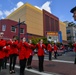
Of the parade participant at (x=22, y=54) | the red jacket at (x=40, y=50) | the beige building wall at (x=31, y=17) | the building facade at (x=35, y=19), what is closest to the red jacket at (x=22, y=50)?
the parade participant at (x=22, y=54)

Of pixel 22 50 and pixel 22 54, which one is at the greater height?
pixel 22 50

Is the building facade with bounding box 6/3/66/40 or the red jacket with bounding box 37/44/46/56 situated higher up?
the building facade with bounding box 6/3/66/40

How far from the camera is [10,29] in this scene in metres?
49.8

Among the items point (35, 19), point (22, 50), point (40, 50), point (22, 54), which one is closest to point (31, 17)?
point (35, 19)

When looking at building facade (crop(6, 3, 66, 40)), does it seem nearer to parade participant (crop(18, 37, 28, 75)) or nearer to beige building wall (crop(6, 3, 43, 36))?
beige building wall (crop(6, 3, 43, 36))

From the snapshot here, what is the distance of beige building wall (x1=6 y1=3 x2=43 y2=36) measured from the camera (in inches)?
2253

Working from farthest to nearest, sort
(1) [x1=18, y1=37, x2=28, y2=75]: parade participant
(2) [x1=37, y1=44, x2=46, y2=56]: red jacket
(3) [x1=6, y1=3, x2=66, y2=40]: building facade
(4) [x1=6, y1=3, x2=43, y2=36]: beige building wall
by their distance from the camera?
(3) [x1=6, y1=3, x2=66, y2=40]: building facade < (4) [x1=6, y1=3, x2=43, y2=36]: beige building wall < (2) [x1=37, y1=44, x2=46, y2=56]: red jacket < (1) [x1=18, y1=37, x2=28, y2=75]: parade participant

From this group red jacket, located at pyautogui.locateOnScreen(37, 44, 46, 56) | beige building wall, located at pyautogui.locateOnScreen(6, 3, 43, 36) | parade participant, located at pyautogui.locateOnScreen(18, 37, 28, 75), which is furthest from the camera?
beige building wall, located at pyautogui.locateOnScreen(6, 3, 43, 36)

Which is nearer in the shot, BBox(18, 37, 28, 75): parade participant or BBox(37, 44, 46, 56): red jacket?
BBox(18, 37, 28, 75): parade participant

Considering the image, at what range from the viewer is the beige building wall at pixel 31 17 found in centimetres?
5722

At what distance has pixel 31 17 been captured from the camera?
194 feet

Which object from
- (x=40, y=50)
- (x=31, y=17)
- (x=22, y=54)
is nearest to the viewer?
(x=22, y=54)

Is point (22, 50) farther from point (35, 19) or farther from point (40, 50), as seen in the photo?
point (35, 19)

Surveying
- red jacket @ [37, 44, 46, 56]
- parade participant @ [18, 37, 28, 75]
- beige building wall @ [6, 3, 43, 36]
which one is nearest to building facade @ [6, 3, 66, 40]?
beige building wall @ [6, 3, 43, 36]
